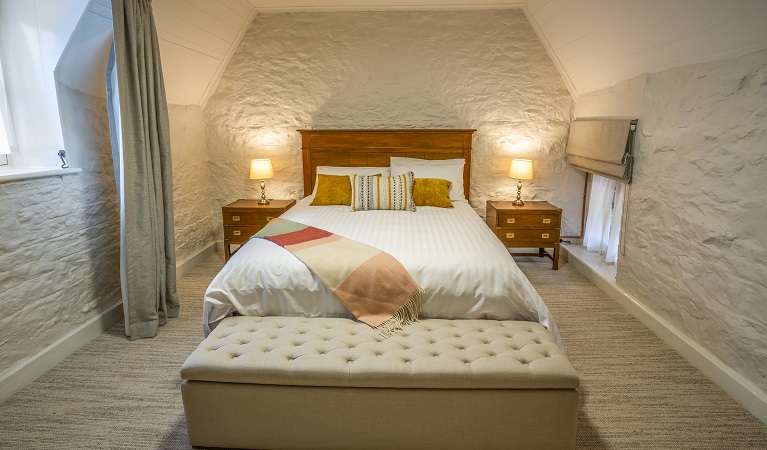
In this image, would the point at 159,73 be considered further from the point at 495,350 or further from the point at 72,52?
the point at 495,350

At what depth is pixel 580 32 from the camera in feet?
11.0

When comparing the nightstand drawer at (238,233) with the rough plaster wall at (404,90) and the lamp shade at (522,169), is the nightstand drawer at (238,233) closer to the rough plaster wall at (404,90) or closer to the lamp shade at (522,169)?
the rough plaster wall at (404,90)

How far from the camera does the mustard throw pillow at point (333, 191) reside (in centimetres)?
382

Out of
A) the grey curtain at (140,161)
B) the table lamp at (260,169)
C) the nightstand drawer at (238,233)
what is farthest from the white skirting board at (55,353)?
the table lamp at (260,169)

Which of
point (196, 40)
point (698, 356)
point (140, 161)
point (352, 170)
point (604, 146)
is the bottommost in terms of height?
point (698, 356)

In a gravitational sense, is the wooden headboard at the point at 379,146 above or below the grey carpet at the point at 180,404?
above

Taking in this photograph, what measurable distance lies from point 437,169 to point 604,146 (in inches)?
53.1

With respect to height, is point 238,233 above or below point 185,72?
below

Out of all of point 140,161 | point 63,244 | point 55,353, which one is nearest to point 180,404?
point 55,353

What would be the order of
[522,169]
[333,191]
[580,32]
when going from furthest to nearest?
[522,169] → [333,191] → [580,32]

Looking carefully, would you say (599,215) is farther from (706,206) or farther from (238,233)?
(238,233)

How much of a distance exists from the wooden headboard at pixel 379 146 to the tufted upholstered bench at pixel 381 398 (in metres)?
2.69

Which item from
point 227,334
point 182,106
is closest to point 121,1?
point 182,106

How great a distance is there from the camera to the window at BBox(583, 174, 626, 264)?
3832mm
